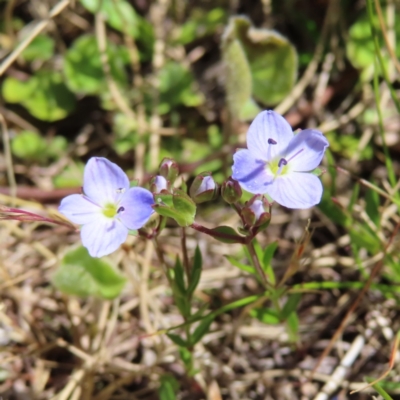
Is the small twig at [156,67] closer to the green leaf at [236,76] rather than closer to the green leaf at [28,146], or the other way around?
the green leaf at [236,76]

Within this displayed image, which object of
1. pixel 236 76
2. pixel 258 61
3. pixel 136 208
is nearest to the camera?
pixel 136 208

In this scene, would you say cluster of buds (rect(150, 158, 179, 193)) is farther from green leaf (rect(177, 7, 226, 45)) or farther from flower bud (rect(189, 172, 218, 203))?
green leaf (rect(177, 7, 226, 45))

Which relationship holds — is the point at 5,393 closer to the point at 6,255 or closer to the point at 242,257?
the point at 6,255

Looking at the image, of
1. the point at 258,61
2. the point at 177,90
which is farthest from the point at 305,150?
the point at 177,90

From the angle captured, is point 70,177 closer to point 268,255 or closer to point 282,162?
→ point 268,255

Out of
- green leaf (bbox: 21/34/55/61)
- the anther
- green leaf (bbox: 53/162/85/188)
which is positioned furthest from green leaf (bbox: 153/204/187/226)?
green leaf (bbox: 21/34/55/61)

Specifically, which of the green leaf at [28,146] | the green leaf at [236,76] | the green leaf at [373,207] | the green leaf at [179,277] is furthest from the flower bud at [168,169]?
the green leaf at [28,146]
